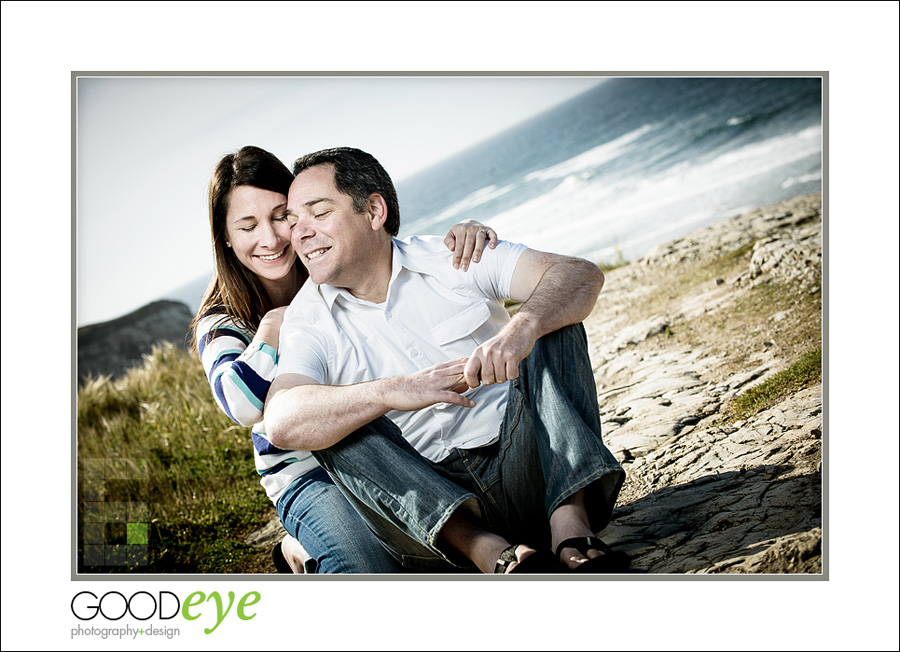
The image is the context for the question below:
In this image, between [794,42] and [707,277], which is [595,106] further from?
[707,277]

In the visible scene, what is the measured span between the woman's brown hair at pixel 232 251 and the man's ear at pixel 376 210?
1.03 feet

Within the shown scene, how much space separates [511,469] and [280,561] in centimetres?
99

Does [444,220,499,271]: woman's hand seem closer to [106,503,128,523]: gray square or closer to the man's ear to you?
the man's ear

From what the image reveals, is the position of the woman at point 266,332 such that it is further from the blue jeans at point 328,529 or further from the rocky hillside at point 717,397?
the rocky hillside at point 717,397

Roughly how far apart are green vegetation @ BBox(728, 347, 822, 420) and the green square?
7.27 ft

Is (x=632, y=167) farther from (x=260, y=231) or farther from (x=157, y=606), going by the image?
(x=157, y=606)

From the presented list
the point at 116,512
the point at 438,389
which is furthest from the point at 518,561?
the point at 116,512

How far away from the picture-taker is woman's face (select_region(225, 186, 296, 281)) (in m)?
2.59

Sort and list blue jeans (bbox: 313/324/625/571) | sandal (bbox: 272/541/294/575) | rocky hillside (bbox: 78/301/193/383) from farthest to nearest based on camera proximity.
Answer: rocky hillside (bbox: 78/301/193/383) < sandal (bbox: 272/541/294/575) < blue jeans (bbox: 313/324/625/571)

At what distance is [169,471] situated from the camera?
9.82 ft

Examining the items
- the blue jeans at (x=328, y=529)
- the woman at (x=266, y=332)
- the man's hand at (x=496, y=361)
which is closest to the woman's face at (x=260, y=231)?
the woman at (x=266, y=332)

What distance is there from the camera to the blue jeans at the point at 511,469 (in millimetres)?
2057

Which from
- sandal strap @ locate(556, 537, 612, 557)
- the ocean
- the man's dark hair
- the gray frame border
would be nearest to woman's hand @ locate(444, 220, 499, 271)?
the man's dark hair
